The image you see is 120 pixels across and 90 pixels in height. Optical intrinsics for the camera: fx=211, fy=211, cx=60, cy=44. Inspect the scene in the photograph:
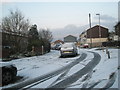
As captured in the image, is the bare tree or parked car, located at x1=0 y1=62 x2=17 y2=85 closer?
parked car, located at x1=0 y1=62 x2=17 y2=85

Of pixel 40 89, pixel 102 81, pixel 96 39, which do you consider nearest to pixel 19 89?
pixel 40 89

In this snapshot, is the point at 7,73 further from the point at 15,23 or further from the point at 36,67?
the point at 15,23

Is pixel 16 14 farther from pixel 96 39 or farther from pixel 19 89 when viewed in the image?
pixel 96 39

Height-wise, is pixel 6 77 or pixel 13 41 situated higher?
pixel 13 41

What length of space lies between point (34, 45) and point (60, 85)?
24.0m

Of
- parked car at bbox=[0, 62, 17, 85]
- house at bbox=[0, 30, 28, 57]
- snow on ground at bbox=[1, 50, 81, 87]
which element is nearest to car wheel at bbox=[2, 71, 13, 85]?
parked car at bbox=[0, 62, 17, 85]

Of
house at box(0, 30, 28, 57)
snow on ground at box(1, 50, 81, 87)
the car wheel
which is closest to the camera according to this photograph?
the car wheel

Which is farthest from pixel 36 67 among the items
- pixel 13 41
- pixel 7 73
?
pixel 13 41

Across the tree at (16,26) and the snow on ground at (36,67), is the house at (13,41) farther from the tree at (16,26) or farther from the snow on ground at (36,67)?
the snow on ground at (36,67)

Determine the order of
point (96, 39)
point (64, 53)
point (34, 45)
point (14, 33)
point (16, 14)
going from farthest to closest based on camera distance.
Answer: point (96, 39) → point (16, 14) → point (14, 33) → point (34, 45) → point (64, 53)

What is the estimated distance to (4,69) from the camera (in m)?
11.0

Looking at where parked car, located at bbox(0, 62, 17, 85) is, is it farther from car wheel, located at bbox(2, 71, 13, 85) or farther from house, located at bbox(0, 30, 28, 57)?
house, located at bbox(0, 30, 28, 57)

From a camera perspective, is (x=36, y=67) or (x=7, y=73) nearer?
(x=7, y=73)

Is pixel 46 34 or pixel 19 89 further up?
pixel 46 34
